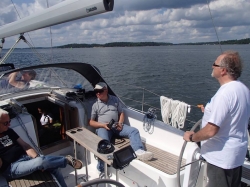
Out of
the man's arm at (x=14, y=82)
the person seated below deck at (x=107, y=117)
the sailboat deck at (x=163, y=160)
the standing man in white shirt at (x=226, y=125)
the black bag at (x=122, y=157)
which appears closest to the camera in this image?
the standing man in white shirt at (x=226, y=125)

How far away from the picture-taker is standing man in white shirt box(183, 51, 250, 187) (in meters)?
1.80

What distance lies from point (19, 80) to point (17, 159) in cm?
166

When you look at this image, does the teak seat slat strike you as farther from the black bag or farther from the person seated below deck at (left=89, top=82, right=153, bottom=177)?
the person seated below deck at (left=89, top=82, right=153, bottom=177)

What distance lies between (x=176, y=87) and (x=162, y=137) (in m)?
10.8

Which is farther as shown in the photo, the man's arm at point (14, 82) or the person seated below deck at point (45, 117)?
the person seated below deck at point (45, 117)

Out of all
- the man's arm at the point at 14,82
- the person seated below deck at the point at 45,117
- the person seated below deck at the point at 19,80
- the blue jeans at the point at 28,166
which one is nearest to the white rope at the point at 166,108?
the person seated below deck at the point at 45,117

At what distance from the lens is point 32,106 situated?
4.18m

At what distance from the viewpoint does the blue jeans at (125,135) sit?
10.3 feet

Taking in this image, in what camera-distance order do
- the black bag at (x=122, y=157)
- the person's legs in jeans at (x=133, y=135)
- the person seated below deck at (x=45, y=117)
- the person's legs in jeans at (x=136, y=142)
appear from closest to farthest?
the black bag at (x=122, y=157), the person's legs in jeans at (x=136, y=142), the person's legs in jeans at (x=133, y=135), the person seated below deck at (x=45, y=117)

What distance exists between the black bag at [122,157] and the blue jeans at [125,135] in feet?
3.47

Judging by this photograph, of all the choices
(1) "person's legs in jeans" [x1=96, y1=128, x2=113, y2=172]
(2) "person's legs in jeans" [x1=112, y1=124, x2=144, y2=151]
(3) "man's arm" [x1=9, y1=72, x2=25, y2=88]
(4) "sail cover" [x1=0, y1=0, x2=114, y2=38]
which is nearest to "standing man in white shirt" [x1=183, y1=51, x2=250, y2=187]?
(4) "sail cover" [x1=0, y1=0, x2=114, y2=38]

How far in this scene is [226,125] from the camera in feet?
6.08

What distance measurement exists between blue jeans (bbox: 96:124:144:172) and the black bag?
1.06 m

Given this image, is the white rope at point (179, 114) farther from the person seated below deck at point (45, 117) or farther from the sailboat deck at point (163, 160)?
the person seated below deck at point (45, 117)
